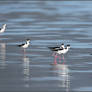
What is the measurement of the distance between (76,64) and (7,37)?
835 cm

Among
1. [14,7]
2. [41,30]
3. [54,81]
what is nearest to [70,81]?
[54,81]

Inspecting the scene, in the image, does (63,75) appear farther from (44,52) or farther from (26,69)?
(44,52)

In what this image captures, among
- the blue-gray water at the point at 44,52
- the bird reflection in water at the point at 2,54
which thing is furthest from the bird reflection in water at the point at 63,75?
the bird reflection in water at the point at 2,54

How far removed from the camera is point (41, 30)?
2866cm

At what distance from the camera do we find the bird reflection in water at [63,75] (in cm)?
1470

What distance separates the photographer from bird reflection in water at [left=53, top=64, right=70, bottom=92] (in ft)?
48.2

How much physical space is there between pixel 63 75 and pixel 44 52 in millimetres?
4896

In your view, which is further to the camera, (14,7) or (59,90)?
(14,7)

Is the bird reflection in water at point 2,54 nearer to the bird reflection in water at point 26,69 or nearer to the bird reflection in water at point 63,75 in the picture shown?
the bird reflection in water at point 26,69

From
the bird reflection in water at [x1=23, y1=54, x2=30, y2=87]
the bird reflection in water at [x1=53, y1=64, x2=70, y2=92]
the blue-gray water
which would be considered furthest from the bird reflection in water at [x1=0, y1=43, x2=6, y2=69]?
the bird reflection in water at [x1=53, y1=64, x2=70, y2=92]

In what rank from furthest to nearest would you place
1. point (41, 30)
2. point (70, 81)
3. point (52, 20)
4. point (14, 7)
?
point (14, 7), point (52, 20), point (41, 30), point (70, 81)

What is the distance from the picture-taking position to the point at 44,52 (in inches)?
831

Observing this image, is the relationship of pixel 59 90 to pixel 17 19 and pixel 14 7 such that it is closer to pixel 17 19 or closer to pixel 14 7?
pixel 17 19

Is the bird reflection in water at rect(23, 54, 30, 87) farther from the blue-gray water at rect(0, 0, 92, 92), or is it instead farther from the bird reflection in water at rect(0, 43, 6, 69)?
the bird reflection in water at rect(0, 43, 6, 69)
